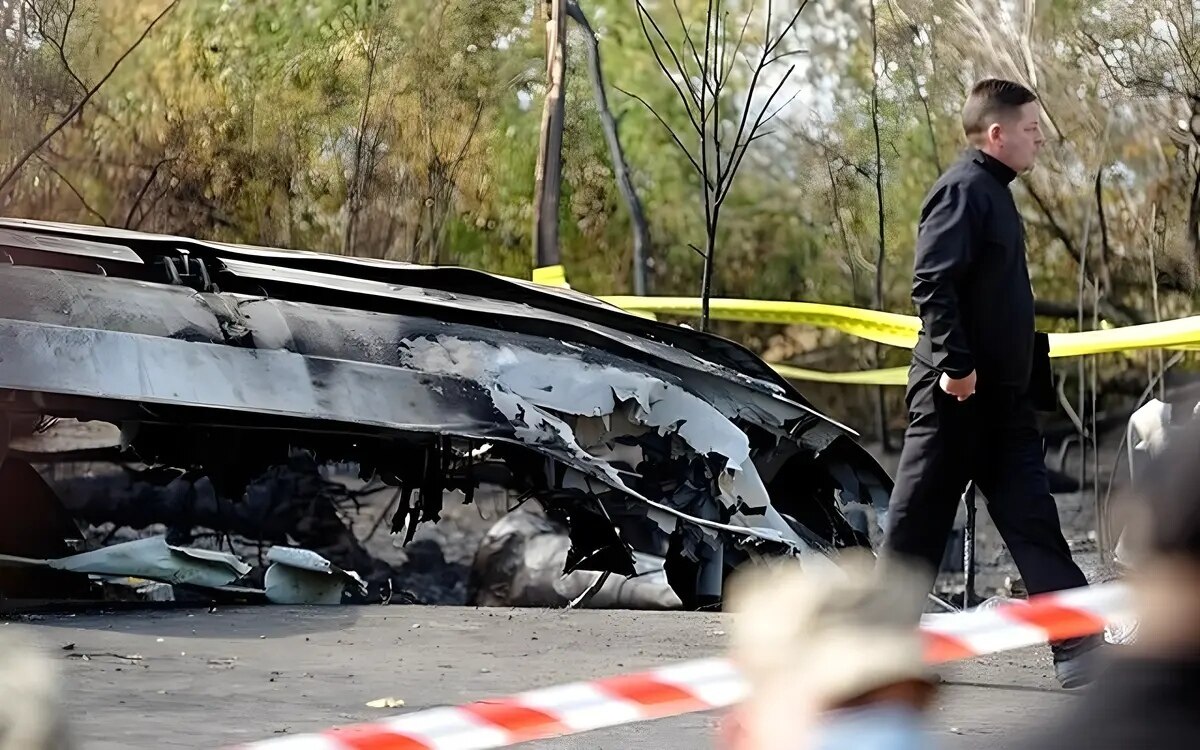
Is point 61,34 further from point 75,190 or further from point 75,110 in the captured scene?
point 75,190

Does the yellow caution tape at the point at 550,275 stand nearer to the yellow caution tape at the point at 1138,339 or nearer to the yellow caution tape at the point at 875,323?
the yellow caution tape at the point at 875,323

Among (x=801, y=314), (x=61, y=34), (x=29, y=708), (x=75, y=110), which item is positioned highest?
(x=61, y=34)

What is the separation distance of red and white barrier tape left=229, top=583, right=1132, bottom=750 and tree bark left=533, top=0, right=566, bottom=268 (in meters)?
12.7

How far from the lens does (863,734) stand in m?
1.50

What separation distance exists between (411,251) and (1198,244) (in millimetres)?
7313

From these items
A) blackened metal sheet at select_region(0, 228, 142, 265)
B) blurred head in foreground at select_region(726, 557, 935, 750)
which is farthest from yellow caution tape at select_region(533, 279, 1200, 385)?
blurred head in foreground at select_region(726, 557, 935, 750)

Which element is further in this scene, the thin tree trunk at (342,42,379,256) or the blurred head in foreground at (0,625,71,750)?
the thin tree trunk at (342,42,379,256)

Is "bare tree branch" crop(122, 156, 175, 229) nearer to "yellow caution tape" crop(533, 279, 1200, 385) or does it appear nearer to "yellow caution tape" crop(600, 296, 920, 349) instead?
"yellow caution tape" crop(533, 279, 1200, 385)

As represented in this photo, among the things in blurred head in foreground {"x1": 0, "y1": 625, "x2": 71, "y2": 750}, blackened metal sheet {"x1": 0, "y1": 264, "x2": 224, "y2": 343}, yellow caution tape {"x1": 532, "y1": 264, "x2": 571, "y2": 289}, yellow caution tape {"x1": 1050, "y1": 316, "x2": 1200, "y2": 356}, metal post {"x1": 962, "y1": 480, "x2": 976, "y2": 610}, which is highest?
yellow caution tape {"x1": 532, "y1": 264, "x2": 571, "y2": 289}

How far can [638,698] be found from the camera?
217cm

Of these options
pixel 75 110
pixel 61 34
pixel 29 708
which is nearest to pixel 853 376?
pixel 75 110

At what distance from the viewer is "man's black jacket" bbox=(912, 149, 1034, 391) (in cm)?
495

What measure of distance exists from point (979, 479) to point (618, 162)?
34.7ft

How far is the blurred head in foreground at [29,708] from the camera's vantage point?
4.68 ft
